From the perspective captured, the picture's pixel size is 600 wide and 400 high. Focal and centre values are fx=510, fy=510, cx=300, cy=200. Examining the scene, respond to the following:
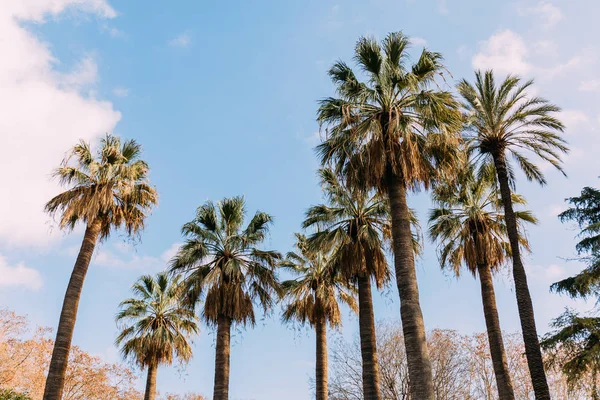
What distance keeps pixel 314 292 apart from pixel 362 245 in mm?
6363

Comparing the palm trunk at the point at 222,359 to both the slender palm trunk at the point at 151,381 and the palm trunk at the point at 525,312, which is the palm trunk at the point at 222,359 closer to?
the slender palm trunk at the point at 151,381

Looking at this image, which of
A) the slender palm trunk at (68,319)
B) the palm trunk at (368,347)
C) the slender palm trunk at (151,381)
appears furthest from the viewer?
the slender palm trunk at (151,381)

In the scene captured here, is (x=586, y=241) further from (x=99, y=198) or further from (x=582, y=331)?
(x=99, y=198)

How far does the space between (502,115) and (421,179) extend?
4.36 meters

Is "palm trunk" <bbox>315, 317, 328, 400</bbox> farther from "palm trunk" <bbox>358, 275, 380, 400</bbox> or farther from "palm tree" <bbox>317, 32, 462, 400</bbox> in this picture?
"palm tree" <bbox>317, 32, 462, 400</bbox>

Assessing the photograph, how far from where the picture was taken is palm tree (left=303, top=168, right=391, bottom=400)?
1931cm

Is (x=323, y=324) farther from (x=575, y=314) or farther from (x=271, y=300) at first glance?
(x=575, y=314)

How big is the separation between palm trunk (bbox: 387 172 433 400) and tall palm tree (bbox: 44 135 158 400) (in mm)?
11088

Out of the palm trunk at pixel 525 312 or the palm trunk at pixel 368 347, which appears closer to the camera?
the palm trunk at pixel 525 312

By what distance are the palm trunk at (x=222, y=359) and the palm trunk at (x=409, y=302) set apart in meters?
9.65

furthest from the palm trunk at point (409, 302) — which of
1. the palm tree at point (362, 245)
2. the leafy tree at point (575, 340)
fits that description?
the leafy tree at point (575, 340)

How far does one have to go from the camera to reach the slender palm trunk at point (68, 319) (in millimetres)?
16500

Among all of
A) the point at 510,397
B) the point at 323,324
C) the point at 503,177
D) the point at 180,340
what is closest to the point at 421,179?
the point at 503,177

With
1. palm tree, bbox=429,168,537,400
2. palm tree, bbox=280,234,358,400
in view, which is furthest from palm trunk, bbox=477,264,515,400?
palm tree, bbox=280,234,358,400
